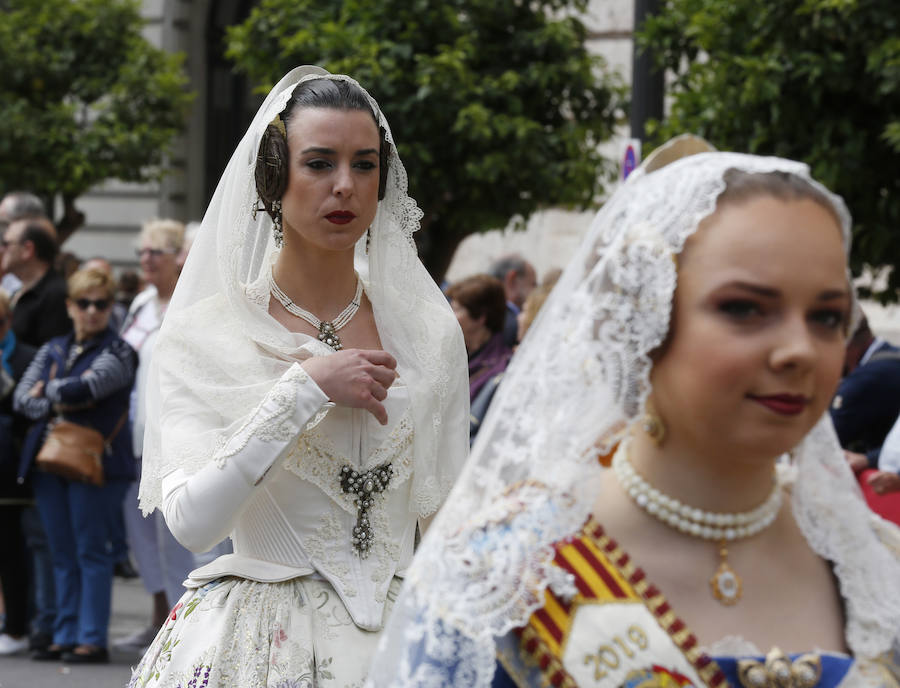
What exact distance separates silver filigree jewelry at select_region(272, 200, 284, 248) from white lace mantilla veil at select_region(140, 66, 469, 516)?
0.11ft

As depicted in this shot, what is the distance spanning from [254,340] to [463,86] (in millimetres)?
6974

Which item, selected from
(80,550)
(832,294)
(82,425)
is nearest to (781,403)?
(832,294)

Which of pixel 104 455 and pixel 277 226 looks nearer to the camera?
pixel 277 226

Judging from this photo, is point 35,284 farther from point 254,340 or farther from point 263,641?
point 263,641

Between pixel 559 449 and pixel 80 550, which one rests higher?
A: pixel 559 449

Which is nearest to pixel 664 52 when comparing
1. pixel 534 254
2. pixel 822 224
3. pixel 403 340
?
pixel 403 340

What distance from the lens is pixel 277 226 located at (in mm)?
3396

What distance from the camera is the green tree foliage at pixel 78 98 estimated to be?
45.1 feet

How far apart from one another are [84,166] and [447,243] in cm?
434

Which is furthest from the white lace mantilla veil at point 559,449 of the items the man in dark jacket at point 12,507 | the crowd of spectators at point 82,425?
the man in dark jacket at point 12,507

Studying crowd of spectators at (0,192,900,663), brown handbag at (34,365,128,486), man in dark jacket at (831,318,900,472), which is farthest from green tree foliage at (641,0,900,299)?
brown handbag at (34,365,128,486)

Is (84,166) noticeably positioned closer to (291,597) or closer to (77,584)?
(77,584)

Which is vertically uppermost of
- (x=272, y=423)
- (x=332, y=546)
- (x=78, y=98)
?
(x=272, y=423)

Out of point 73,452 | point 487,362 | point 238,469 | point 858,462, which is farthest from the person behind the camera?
point 73,452
